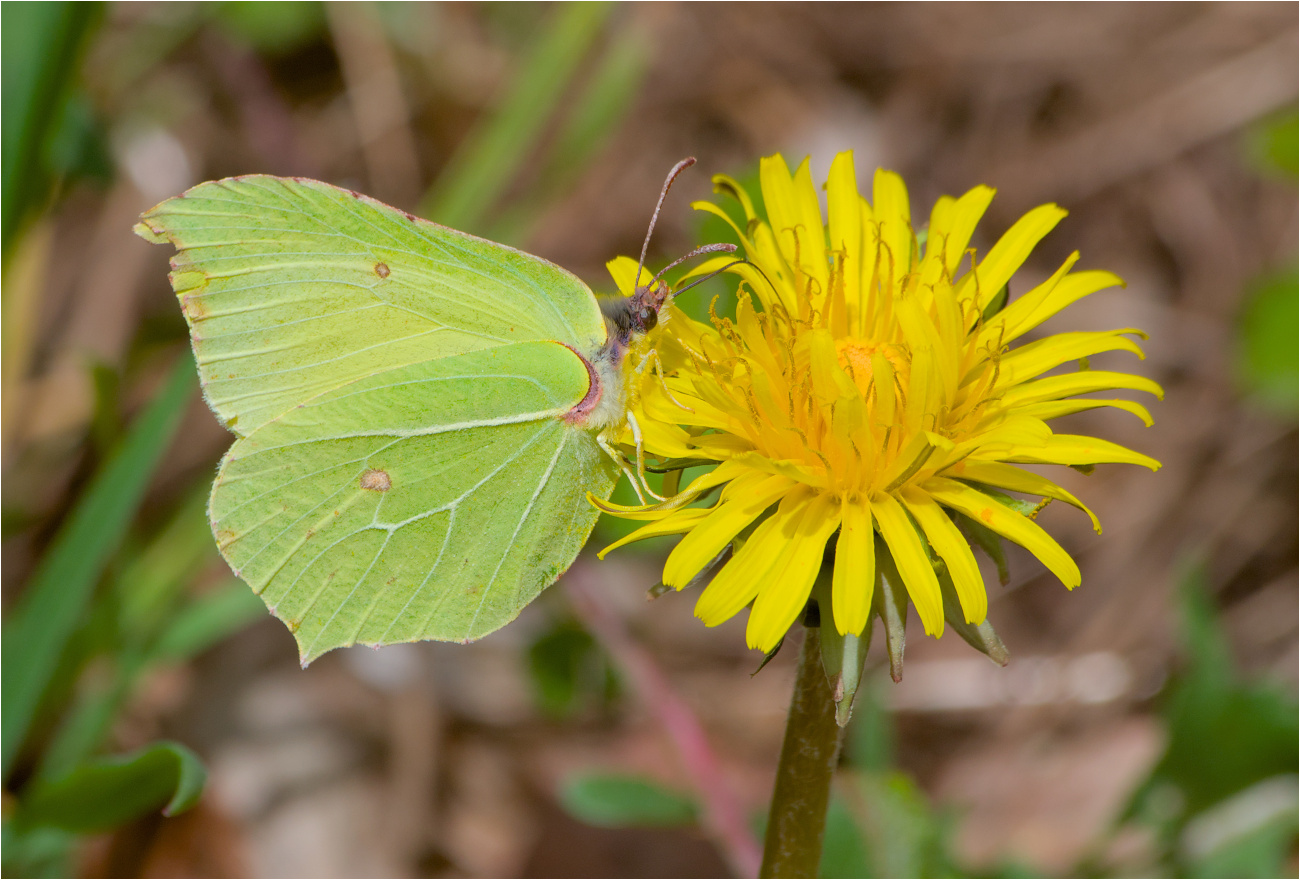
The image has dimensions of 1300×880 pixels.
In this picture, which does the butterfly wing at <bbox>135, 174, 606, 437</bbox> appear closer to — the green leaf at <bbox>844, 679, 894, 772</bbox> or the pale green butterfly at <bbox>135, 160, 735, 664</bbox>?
the pale green butterfly at <bbox>135, 160, 735, 664</bbox>

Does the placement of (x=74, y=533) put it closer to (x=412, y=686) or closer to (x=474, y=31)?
(x=412, y=686)

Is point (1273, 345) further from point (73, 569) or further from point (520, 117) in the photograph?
point (73, 569)

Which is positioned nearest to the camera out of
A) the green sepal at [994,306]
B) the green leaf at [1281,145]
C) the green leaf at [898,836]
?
the green sepal at [994,306]

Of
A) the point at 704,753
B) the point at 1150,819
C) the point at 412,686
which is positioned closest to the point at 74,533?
the point at 412,686

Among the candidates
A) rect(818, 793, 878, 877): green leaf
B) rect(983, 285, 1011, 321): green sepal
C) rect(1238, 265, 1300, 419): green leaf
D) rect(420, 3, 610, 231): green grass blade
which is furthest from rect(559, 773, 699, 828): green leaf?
rect(1238, 265, 1300, 419): green leaf

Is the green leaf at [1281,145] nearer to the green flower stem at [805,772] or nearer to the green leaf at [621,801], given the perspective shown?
the green leaf at [621,801]

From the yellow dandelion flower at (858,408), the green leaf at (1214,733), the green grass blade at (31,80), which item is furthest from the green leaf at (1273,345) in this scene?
the green grass blade at (31,80)
